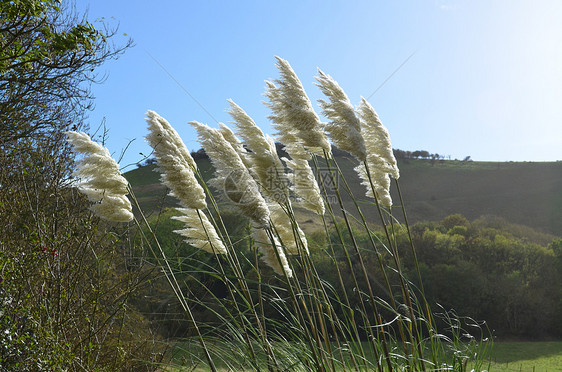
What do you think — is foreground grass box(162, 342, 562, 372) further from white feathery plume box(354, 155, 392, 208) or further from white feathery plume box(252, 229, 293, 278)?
white feathery plume box(252, 229, 293, 278)

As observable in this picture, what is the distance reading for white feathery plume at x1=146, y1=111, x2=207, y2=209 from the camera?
2783 millimetres

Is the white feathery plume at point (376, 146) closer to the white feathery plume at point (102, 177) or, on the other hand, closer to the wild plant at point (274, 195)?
the wild plant at point (274, 195)

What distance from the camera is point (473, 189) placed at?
1512 inches

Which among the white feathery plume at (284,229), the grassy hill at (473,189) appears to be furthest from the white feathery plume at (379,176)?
the grassy hill at (473,189)

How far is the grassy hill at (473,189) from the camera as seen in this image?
2869 cm

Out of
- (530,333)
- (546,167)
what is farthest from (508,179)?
(530,333)

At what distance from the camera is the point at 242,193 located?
2.62 meters

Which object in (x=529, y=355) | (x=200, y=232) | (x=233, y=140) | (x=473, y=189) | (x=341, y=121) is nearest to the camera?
(x=341, y=121)

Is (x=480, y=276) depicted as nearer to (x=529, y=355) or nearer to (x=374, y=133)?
(x=529, y=355)

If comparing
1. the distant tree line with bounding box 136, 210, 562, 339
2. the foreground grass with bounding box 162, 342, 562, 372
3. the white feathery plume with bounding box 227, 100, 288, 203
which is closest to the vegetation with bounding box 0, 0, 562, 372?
the white feathery plume with bounding box 227, 100, 288, 203

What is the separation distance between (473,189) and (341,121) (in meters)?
38.8

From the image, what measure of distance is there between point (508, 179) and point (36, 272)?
40.9 m

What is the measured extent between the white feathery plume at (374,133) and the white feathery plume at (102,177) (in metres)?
1.88

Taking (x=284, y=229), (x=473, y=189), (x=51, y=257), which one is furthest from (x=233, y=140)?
(x=473, y=189)
